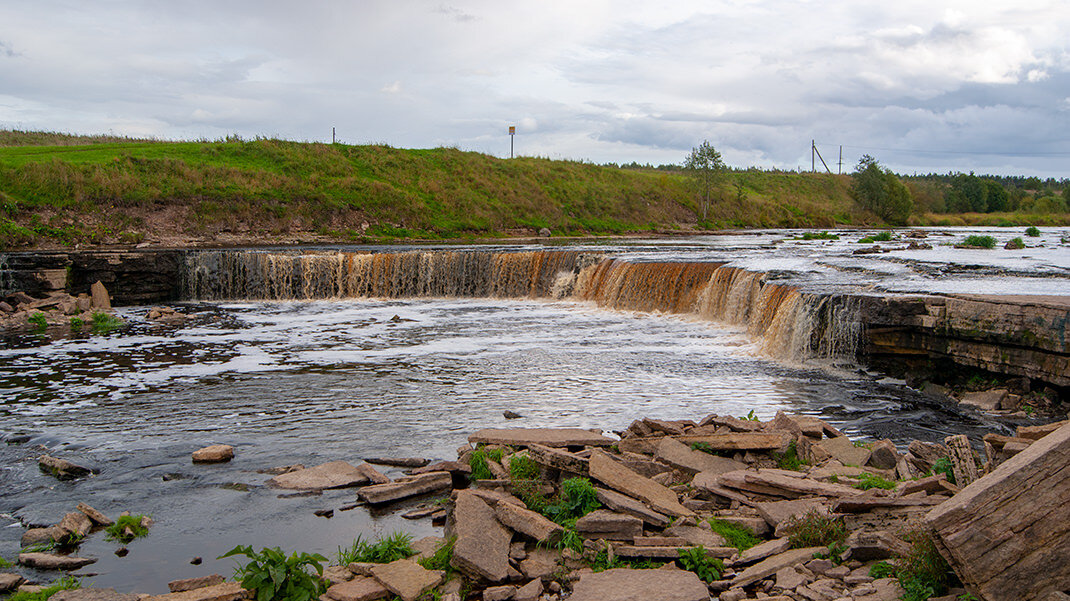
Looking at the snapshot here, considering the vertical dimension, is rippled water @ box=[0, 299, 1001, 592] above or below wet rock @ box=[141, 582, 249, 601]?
below

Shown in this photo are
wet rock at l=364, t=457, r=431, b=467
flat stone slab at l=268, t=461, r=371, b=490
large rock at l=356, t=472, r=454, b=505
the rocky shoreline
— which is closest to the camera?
the rocky shoreline

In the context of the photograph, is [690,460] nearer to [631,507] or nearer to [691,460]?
[691,460]

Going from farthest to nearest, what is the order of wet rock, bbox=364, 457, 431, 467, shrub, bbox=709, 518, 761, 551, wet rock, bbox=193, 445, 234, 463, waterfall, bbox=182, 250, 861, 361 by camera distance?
waterfall, bbox=182, 250, 861, 361, wet rock, bbox=193, 445, 234, 463, wet rock, bbox=364, 457, 431, 467, shrub, bbox=709, 518, 761, 551

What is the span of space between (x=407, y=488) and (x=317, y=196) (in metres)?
37.7

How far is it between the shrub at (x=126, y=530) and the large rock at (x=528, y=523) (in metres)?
3.14

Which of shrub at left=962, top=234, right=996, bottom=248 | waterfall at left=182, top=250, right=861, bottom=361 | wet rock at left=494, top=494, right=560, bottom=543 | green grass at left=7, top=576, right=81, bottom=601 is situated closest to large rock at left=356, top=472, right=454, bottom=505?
wet rock at left=494, top=494, right=560, bottom=543

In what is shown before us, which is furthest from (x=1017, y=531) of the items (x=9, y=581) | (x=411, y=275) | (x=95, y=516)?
(x=411, y=275)

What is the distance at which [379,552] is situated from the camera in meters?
6.06

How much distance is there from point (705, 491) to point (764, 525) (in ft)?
2.75

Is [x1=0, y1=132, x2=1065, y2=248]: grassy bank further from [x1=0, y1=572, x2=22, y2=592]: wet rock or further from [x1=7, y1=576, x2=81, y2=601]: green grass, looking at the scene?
[x1=7, y1=576, x2=81, y2=601]: green grass

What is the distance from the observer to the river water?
7281mm

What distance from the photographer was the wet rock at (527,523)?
5.95 meters

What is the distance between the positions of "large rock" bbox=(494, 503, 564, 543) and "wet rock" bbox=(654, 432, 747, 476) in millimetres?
1757

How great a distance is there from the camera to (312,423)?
10516mm
